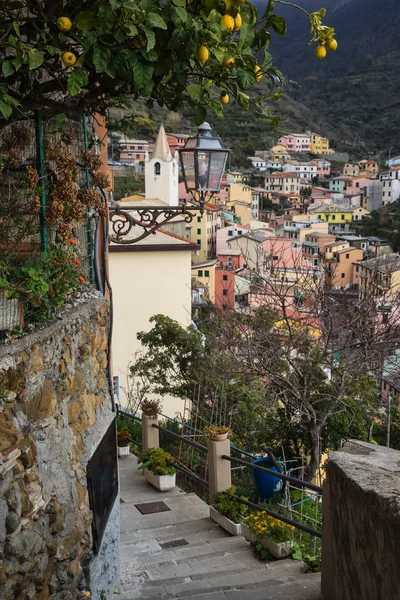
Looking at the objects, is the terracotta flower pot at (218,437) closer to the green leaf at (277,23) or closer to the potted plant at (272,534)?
the potted plant at (272,534)

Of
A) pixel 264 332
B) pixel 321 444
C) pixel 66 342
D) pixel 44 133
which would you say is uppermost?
pixel 44 133

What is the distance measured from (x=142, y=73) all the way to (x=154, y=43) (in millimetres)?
209

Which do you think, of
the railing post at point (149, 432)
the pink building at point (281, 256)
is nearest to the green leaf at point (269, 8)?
the railing post at point (149, 432)

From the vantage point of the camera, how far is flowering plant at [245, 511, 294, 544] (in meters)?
5.64

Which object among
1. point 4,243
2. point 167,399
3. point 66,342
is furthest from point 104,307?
point 167,399

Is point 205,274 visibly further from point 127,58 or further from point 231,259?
point 127,58

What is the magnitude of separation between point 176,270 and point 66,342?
19.2 m

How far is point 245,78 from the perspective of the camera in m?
2.65

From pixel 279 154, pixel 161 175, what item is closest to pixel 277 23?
pixel 161 175

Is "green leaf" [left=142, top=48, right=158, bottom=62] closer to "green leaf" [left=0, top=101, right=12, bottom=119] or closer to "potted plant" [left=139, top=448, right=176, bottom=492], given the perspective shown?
"green leaf" [left=0, top=101, right=12, bottom=119]

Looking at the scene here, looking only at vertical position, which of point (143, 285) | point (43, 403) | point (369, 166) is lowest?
point (143, 285)

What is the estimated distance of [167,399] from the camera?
71.0ft

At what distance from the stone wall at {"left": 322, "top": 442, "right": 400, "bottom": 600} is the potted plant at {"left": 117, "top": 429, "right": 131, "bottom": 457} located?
749cm

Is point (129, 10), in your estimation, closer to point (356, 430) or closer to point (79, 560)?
point (79, 560)
